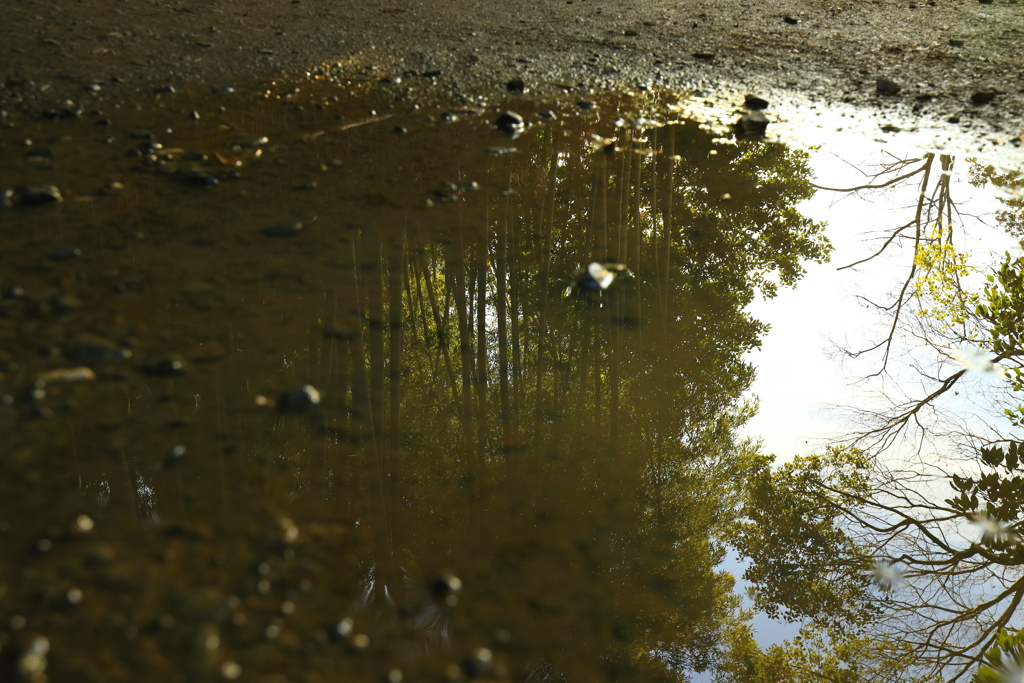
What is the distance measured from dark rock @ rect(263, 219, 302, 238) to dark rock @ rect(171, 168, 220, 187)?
0.52m

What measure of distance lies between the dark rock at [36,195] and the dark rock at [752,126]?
→ 3.30 m

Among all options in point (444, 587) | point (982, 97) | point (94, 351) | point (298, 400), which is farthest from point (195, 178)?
point (982, 97)

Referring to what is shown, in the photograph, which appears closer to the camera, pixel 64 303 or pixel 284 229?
pixel 64 303

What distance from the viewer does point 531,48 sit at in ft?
17.2

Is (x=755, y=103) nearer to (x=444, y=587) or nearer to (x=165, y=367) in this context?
(x=165, y=367)

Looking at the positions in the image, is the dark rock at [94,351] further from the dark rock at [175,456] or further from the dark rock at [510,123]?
the dark rock at [510,123]

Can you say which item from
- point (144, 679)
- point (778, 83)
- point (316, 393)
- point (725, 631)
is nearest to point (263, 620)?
point (144, 679)

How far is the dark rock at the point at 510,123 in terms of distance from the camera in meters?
3.96

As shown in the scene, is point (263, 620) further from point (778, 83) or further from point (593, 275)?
point (778, 83)

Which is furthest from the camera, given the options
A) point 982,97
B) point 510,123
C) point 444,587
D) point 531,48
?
point 531,48

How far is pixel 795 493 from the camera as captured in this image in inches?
80.3

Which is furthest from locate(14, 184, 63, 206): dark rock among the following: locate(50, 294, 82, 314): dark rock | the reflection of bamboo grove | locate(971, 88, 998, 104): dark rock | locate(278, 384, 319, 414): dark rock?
locate(971, 88, 998, 104): dark rock

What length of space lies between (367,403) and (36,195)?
5.67ft

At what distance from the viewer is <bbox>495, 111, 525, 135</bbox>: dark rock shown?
396 centimetres
